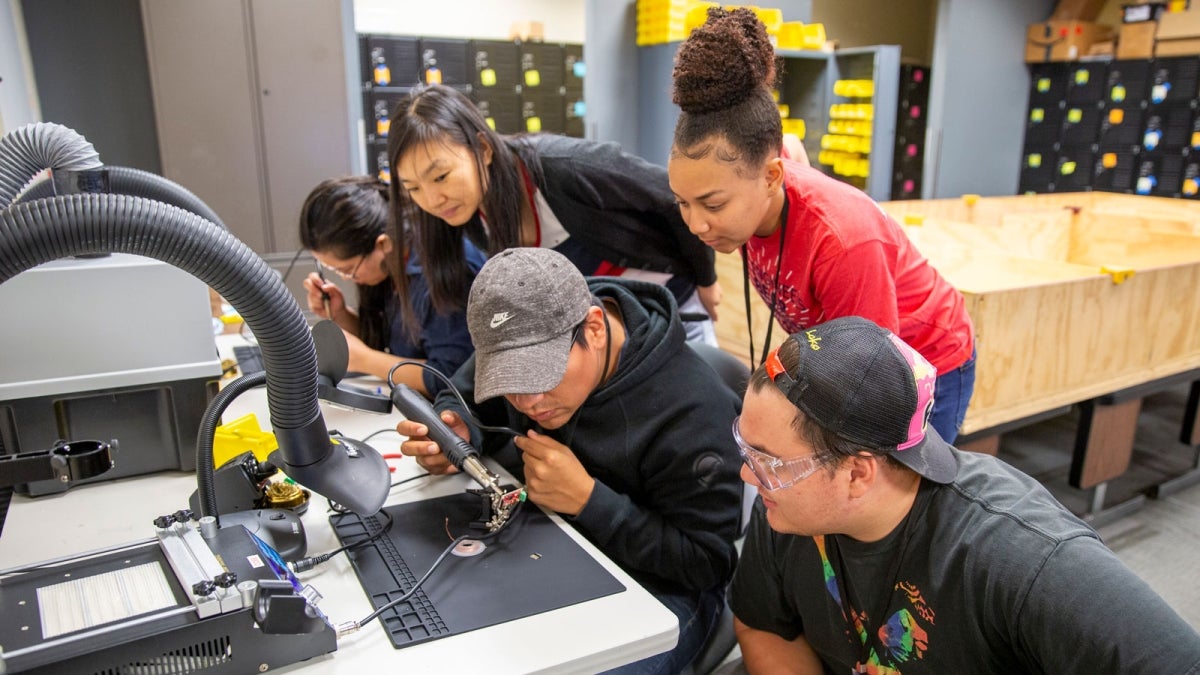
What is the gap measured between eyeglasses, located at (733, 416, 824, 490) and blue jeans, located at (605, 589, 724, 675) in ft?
1.11

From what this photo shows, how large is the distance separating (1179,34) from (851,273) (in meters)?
6.16

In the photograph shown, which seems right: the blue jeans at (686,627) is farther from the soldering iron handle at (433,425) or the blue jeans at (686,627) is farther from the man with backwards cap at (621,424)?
the soldering iron handle at (433,425)

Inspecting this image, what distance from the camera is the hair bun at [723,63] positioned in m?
1.26

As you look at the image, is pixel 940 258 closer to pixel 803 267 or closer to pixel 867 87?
pixel 803 267

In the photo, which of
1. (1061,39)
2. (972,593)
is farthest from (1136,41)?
(972,593)

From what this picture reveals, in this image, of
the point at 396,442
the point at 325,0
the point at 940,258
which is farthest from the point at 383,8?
the point at 396,442

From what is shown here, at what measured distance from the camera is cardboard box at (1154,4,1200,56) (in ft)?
18.4

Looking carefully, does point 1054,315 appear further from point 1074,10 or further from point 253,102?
point 1074,10

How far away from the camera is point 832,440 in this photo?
3.01ft

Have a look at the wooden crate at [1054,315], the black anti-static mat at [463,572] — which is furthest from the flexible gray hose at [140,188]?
the wooden crate at [1054,315]

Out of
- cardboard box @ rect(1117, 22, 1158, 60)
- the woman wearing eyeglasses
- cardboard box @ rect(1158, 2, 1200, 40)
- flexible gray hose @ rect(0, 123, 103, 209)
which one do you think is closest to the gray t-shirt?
the woman wearing eyeglasses

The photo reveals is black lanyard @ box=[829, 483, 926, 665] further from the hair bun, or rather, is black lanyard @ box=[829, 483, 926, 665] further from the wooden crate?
the wooden crate

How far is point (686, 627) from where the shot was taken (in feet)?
3.97

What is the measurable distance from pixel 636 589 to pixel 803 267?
2.06 ft
